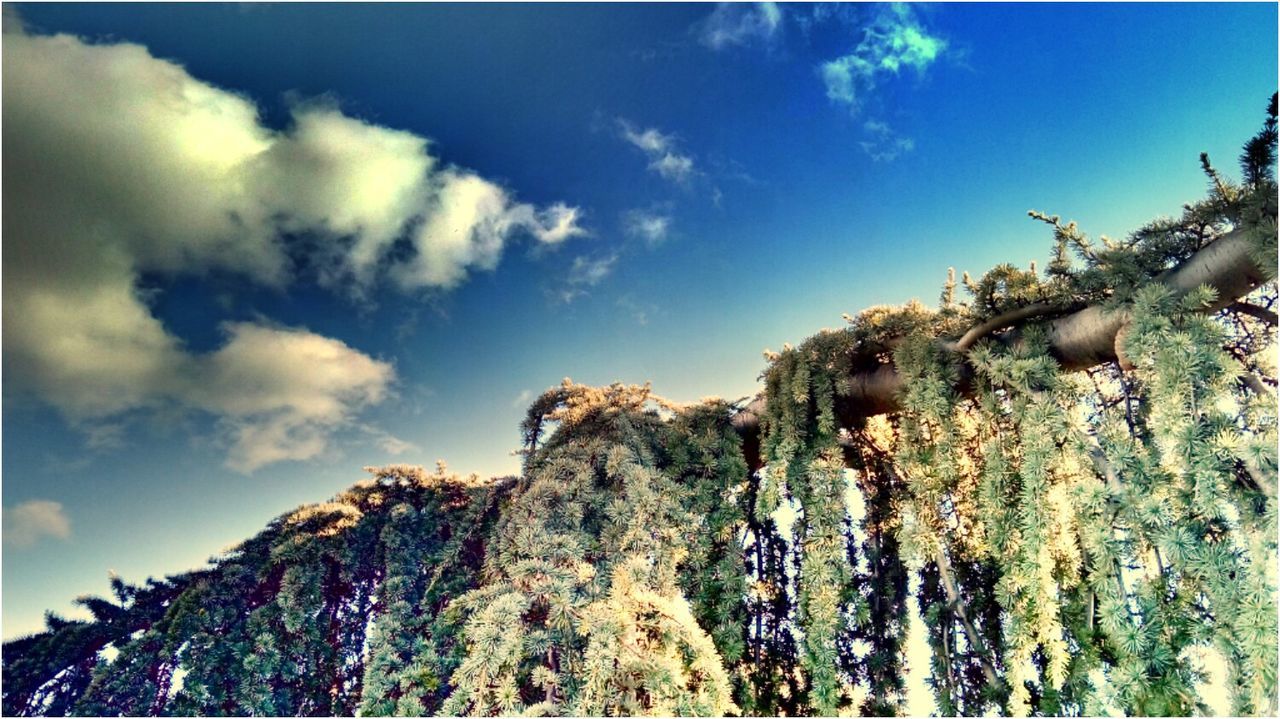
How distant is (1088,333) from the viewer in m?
2.27

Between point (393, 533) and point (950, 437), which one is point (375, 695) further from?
point (950, 437)

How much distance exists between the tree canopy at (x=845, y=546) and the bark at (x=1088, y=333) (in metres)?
0.01

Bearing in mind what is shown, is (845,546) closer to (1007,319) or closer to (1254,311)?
(1007,319)

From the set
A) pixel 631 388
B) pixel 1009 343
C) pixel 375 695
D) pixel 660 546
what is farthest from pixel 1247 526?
pixel 375 695

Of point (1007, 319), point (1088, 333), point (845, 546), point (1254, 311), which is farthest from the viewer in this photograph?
point (845, 546)

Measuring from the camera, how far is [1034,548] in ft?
6.43

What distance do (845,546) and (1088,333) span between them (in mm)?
1318

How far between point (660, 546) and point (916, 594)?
1.38 m

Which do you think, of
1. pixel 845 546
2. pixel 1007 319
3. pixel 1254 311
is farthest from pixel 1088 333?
pixel 845 546

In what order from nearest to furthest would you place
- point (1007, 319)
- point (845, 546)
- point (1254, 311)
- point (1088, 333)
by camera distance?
point (1254, 311)
point (1088, 333)
point (1007, 319)
point (845, 546)

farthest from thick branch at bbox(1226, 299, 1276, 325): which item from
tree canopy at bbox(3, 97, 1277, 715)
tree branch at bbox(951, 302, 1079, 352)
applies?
tree branch at bbox(951, 302, 1079, 352)

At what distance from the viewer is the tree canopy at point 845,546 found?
1.69 meters

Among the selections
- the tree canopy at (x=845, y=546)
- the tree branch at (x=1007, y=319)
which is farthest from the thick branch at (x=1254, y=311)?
the tree branch at (x=1007, y=319)

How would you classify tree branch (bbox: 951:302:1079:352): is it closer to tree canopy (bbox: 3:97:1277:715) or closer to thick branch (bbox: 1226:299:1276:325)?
tree canopy (bbox: 3:97:1277:715)
